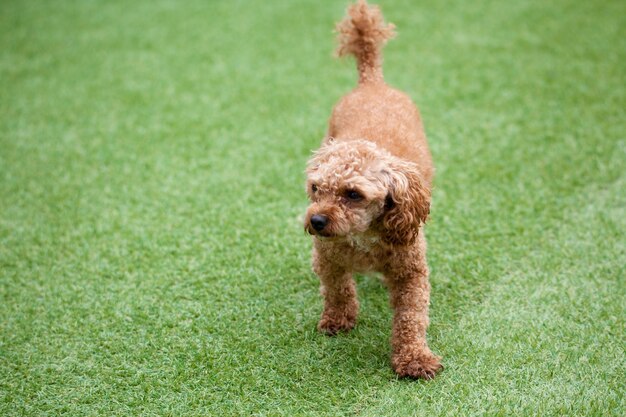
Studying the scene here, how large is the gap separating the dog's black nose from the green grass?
70 cm

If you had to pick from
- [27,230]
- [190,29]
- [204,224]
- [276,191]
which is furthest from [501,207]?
[190,29]

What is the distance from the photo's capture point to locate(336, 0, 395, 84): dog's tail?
353cm

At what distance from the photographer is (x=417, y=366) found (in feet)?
8.72

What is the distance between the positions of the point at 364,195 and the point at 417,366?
769mm

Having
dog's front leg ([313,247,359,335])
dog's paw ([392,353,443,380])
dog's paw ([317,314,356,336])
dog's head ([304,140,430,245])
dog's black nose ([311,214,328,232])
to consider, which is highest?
dog's head ([304,140,430,245])

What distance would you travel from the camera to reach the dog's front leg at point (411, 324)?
2.67 metres

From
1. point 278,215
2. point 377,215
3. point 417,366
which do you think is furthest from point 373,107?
point 417,366

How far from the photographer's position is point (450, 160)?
425 centimetres

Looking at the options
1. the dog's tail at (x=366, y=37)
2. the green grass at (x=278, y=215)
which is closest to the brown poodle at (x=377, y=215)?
the green grass at (x=278, y=215)

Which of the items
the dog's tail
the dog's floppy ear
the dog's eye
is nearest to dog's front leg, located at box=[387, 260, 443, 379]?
the dog's floppy ear

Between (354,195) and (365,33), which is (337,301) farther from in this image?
(365,33)

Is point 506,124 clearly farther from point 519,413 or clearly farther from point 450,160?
point 519,413

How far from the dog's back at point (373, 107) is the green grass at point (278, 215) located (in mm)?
723

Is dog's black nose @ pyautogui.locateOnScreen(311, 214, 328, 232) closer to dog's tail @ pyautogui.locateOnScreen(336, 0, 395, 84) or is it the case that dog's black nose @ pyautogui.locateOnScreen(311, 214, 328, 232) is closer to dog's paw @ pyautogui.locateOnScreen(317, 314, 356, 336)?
dog's paw @ pyautogui.locateOnScreen(317, 314, 356, 336)
